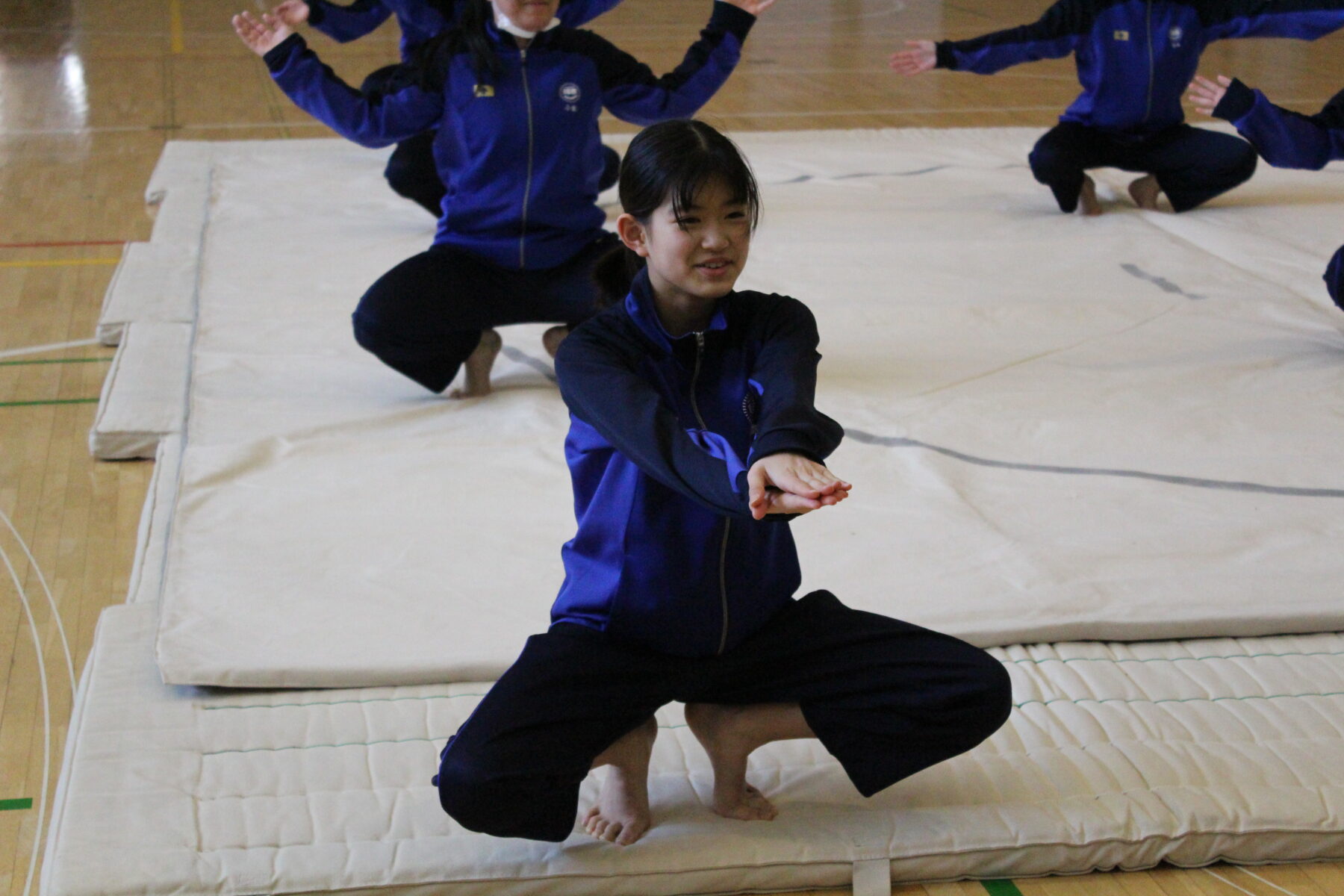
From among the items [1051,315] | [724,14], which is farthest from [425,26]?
[1051,315]

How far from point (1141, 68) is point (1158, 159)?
26 centimetres

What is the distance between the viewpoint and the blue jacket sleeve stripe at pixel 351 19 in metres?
3.89

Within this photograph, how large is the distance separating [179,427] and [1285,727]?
188cm

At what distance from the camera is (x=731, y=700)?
1.49 m

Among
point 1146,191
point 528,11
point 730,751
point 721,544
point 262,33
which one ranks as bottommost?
point 1146,191

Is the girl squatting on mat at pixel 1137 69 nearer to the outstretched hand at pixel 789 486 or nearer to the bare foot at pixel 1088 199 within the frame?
the bare foot at pixel 1088 199

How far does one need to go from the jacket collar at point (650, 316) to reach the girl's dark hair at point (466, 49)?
1330 mm

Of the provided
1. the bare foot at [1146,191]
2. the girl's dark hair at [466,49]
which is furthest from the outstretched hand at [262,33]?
the bare foot at [1146,191]

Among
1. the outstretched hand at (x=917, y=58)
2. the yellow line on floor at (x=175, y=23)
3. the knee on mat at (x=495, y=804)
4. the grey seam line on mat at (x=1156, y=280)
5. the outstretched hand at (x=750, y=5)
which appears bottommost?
the yellow line on floor at (x=175, y=23)

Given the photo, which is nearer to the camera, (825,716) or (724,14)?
(825,716)

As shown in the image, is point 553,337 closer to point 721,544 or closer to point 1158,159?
point 721,544

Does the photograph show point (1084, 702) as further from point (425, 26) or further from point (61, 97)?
point (61, 97)

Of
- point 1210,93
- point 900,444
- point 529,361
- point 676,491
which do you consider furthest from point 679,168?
point 1210,93

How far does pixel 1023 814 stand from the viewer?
1.53 meters
